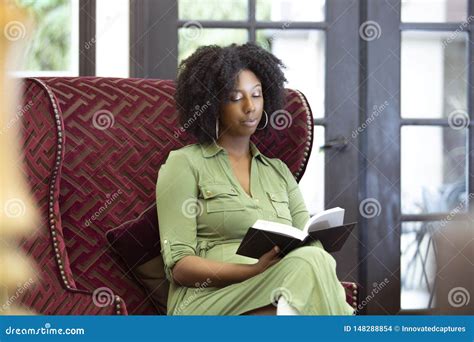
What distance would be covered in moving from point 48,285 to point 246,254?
494 mm

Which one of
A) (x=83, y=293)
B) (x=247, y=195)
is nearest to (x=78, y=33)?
(x=247, y=195)

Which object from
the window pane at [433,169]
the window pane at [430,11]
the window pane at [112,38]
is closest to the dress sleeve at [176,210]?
the window pane at [112,38]

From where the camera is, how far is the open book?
7.22 feet

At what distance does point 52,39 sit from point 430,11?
1.50 m

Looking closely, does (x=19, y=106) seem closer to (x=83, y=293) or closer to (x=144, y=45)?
(x=83, y=293)

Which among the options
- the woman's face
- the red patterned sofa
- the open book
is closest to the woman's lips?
the woman's face

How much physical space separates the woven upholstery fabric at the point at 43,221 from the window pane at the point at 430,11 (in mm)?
1760

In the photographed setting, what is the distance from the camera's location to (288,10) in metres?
3.79

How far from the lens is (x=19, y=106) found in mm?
2615

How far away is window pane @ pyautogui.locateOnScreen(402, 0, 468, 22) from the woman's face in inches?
55.9

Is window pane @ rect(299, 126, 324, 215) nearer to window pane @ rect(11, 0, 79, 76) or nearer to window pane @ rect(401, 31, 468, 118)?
window pane @ rect(401, 31, 468, 118)

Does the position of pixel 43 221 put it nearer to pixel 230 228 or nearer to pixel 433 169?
pixel 230 228

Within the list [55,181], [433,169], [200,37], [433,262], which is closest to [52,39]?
[200,37]

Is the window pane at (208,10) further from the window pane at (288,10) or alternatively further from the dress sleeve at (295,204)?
the dress sleeve at (295,204)
